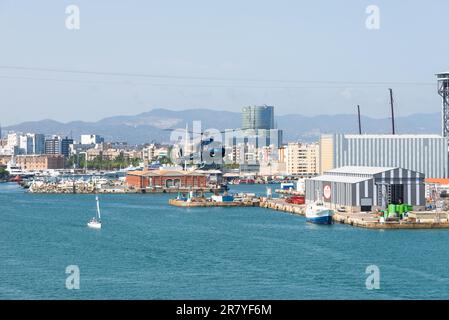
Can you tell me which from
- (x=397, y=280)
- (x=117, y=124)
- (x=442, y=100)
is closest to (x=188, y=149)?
(x=442, y=100)

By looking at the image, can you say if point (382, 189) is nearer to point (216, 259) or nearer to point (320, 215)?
point (320, 215)

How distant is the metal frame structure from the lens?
31297 mm

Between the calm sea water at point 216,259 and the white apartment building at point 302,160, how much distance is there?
30.9 metres

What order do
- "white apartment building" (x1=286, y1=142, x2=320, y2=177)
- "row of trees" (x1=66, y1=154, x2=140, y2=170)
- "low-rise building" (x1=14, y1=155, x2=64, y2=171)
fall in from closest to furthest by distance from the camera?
"white apartment building" (x1=286, y1=142, x2=320, y2=177) → "row of trees" (x1=66, y1=154, x2=140, y2=170) → "low-rise building" (x1=14, y1=155, x2=64, y2=171)

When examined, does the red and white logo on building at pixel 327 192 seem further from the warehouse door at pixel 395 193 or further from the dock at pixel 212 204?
the dock at pixel 212 204

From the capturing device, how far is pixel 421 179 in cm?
1630

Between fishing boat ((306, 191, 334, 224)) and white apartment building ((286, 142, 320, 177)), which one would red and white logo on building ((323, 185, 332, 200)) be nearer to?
fishing boat ((306, 191, 334, 224))

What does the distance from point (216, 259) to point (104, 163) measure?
49491 millimetres

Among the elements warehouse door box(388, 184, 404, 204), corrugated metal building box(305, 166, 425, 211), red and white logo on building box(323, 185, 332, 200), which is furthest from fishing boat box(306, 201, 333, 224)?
red and white logo on building box(323, 185, 332, 200)

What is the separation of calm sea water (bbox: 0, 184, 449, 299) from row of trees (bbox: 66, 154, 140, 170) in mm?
40342

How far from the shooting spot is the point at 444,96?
31.7m

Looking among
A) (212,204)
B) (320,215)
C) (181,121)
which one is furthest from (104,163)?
(181,121)
